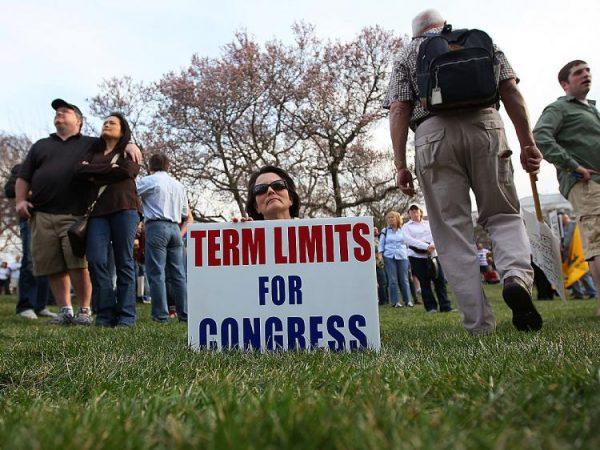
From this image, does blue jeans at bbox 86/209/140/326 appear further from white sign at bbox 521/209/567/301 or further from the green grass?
white sign at bbox 521/209/567/301

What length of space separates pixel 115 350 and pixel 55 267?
9.24 ft

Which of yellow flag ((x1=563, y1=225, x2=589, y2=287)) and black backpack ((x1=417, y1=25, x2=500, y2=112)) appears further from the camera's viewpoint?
yellow flag ((x1=563, y1=225, x2=589, y2=287))

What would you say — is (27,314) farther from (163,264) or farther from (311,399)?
(311,399)

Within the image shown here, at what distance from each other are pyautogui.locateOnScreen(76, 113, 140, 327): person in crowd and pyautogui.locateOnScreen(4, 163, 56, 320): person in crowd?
2.28m

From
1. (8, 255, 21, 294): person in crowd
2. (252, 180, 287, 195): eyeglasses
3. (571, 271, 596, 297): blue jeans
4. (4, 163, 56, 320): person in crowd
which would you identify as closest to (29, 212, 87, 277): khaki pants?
(4, 163, 56, 320): person in crowd

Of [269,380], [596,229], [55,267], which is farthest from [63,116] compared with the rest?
[596,229]

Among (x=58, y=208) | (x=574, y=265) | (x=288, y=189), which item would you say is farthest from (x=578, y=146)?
(x=574, y=265)

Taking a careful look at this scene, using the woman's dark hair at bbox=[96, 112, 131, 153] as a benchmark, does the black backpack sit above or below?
below

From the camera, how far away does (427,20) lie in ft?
11.8

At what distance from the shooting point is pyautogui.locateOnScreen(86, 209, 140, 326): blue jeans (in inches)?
189

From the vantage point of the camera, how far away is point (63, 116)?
532 cm

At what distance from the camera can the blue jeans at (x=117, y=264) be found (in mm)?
4793

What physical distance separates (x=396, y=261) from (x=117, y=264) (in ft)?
21.0

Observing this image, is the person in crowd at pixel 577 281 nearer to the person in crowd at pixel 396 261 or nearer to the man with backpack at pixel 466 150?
the person in crowd at pixel 396 261
